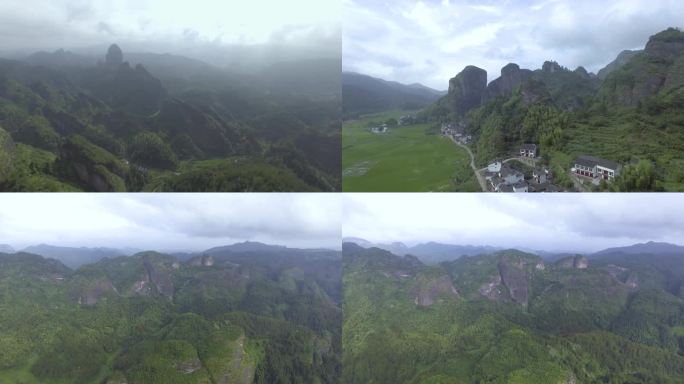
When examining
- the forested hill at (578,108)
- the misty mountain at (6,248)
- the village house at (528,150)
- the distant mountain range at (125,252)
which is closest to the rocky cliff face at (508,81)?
the forested hill at (578,108)

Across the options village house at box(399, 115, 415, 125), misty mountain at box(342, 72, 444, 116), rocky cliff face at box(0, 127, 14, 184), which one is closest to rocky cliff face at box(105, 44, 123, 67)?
rocky cliff face at box(0, 127, 14, 184)

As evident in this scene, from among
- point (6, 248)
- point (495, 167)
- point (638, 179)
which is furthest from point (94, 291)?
point (638, 179)

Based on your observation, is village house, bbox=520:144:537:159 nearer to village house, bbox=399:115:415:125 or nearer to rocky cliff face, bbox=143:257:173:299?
village house, bbox=399:115:415:125

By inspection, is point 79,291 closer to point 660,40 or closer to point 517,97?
point 517,97

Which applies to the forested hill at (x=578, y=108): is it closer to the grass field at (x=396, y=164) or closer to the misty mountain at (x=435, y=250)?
the grass field at (x=396, y=164)

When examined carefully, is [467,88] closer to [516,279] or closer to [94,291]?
[516,279]
